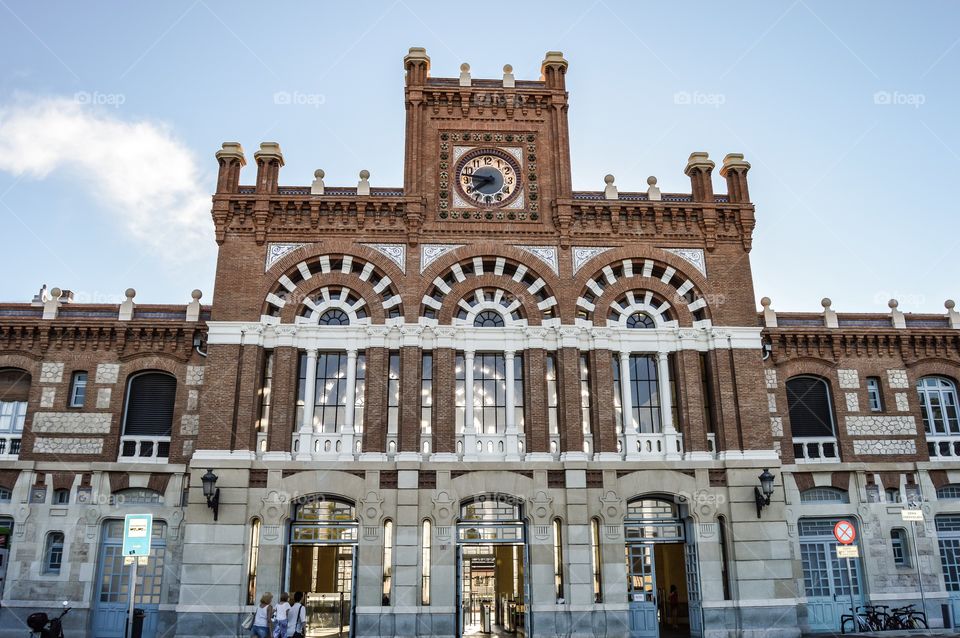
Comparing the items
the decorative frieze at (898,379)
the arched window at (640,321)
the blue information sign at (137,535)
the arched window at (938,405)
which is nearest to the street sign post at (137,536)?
the blue information sign at (137,535)

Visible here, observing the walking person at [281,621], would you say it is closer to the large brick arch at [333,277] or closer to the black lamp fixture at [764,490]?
the large brick arch at [333,277]

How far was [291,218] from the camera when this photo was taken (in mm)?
24266

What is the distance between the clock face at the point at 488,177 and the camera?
25.0 meters

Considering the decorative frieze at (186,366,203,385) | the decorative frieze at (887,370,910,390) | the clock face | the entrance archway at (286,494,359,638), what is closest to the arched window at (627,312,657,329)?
the clock face

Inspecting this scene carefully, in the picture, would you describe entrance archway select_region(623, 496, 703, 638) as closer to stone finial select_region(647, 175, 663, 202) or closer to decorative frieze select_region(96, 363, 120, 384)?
stone finial select_region(647, 175, 663, 202)

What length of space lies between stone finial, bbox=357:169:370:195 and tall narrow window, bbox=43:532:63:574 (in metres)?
14.2

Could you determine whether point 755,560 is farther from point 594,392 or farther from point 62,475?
point 62,475

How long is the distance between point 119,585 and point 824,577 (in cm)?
2218

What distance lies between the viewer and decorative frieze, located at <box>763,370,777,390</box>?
26.0 m

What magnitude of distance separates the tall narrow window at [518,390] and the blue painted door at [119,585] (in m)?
11.6

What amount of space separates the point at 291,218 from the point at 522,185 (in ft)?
24.9

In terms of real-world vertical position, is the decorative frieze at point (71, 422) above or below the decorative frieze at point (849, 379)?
below

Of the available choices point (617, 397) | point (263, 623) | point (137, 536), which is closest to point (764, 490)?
point (617, 397)

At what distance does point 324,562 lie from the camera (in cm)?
2817
